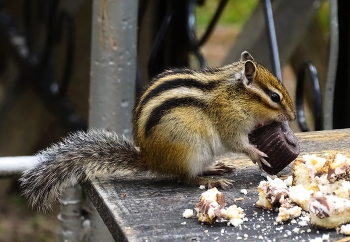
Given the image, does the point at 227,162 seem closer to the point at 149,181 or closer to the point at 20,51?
the point at 149,181

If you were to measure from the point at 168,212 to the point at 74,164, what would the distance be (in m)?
0.42

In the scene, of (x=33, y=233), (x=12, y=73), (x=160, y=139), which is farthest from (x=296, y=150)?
(x=33, y=233)

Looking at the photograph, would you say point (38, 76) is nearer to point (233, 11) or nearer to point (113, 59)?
point (113, 59)

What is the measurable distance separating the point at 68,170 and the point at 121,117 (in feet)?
1.12

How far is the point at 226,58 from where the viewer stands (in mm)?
3150

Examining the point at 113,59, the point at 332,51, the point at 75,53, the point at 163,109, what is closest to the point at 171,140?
the point at 163,109

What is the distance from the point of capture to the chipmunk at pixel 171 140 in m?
1.76

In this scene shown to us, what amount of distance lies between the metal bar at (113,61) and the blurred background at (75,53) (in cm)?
72

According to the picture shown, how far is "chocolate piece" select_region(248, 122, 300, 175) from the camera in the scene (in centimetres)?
176

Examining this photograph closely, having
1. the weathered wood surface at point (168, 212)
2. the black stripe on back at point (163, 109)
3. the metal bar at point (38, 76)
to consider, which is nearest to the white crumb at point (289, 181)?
the weathered wood surface at point (168, 212)

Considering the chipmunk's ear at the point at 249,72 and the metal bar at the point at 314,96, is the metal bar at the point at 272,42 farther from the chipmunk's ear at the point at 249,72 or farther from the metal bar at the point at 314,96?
the chipmunk's ear at the point at 249,72

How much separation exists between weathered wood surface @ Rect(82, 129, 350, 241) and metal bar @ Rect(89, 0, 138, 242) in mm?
330

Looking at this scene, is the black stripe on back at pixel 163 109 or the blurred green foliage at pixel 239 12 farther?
the blurred green foliage at pixel 239 12

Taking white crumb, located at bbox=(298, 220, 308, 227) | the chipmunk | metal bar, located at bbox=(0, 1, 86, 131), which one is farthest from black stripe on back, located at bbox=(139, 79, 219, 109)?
metal bar, located at bbox=(0, 1, 86, 131)
